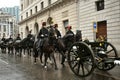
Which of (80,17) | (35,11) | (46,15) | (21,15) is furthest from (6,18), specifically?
(80,17)

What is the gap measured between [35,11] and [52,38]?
39.6 meters

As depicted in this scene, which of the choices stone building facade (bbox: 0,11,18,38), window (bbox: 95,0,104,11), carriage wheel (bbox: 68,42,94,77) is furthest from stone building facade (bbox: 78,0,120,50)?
stone building facade (bbox: 0,11,18,38)

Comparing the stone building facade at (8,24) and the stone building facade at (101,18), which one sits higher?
the stone building facade at (8,24)

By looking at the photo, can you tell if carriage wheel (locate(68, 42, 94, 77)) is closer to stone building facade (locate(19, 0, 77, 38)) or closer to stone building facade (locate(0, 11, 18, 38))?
stone building facade (locate(19, 0, 77, 38))

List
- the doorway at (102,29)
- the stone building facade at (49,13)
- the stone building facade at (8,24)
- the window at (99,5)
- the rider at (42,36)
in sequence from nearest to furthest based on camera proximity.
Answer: the rider at (42,36), the doorway at (102,29), the window at (99,5), the stone building facade at (49,13), the stone building facade at (8,24)

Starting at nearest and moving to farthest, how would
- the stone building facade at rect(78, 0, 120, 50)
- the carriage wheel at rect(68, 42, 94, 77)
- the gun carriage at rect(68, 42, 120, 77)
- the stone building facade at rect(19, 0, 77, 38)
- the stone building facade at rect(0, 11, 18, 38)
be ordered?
the gun carriage at rect(68, 42, 120, 77) < the carriage wheel at rect(68, 42, 94, 77) < the stone building facade at rect(78, 0, 120, 50) < the stone building facade at rect(19, 0, 77, 38) < the stone building facade at rect(0, 11, 18, 38)

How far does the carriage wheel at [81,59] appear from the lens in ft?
29.4

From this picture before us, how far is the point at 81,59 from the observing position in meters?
9.29

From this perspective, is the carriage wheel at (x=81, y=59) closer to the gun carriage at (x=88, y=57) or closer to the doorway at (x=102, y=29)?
the gun carriage at (x=88, y=57)

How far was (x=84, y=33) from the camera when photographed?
96.5 ft

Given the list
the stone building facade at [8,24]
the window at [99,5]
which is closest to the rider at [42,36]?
the window at [99,5]

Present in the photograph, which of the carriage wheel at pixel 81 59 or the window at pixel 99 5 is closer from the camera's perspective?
the carriage wheel at pixel 81 59

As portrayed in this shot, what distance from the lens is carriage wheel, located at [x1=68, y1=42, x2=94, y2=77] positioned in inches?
353

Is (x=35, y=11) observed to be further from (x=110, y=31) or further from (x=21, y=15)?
(x=110, y=31)
